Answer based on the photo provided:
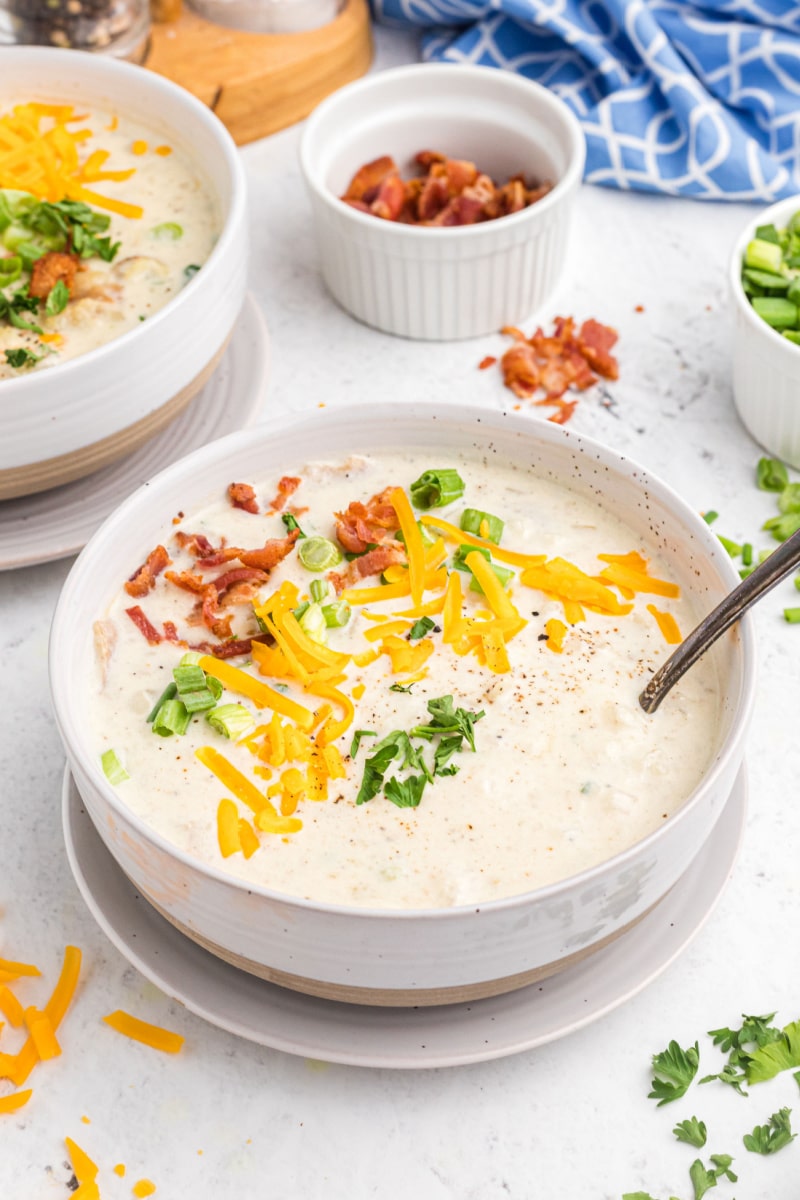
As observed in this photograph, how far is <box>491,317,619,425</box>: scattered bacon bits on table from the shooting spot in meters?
2.81

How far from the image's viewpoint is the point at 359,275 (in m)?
2.89

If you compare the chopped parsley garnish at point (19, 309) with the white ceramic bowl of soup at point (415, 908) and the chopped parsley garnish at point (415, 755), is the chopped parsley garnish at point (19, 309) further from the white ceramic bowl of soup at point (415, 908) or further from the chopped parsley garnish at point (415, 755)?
the chopped parsley garnish at point (415, 755)

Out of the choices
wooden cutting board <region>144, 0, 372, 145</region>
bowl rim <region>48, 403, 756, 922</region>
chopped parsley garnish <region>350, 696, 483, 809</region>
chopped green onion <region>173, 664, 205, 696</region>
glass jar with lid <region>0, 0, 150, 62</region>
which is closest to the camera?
bowl rim <region>48, 403, 756, 922</region>

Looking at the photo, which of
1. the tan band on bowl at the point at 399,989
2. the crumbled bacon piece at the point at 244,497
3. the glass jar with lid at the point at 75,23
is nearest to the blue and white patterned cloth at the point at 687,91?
the glass jar with lid at the point at 75,23

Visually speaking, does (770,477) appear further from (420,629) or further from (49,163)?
(49,163)

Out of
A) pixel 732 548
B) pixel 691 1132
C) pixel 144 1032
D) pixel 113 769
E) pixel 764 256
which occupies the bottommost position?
pixel 144 1032

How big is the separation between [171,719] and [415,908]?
0.44 m

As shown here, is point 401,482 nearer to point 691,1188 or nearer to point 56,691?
point 56,691

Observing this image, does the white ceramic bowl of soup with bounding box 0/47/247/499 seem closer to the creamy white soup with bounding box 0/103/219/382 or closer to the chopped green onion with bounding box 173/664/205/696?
the creamy white soup with bounding box 0/103/219/382

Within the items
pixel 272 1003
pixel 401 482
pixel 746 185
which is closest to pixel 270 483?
pixel 401 482

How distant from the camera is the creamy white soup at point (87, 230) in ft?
8.00

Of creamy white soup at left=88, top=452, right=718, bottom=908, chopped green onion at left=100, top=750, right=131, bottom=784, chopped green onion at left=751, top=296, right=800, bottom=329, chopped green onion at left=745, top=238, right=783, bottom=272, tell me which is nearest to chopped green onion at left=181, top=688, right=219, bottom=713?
creamy white soup at left=88, top=452, right=718, bottom=908

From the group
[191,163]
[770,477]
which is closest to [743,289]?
[770,477]

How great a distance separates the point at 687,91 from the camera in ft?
10.3
